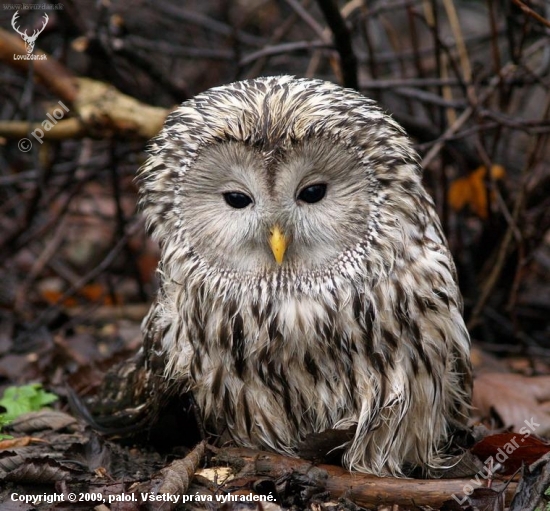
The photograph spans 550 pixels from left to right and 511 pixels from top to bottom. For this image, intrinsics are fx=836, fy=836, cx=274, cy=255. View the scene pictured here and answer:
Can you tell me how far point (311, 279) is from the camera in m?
3.32

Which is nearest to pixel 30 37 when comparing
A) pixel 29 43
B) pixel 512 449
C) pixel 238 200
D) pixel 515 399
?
pixel 29 43

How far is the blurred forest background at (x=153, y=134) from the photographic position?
18.0 ft

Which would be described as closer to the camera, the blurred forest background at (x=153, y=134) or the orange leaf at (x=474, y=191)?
the blurred forest background at (x=153, y=134)

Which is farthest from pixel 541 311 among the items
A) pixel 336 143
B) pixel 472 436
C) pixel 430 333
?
pixel 336 143

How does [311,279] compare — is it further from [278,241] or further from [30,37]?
[30,37]

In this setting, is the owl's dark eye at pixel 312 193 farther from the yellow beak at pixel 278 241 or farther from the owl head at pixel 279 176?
the yellow beak at pixel 278 241

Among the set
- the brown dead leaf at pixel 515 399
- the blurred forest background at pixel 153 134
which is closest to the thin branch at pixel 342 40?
the blurred forest background at pixel 153 134

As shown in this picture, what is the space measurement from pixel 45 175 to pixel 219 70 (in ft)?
9.71

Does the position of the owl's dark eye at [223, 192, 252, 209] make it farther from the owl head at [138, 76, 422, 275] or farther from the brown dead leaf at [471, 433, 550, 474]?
the brown dead leaf at [471, 433, 550, 474]

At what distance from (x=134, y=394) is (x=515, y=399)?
2.10 metres

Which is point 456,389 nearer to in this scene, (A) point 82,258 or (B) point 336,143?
(B) point 336,143

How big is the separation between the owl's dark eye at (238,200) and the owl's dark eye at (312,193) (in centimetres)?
20

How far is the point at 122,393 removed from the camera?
408 cm

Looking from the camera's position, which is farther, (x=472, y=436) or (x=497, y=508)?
(x=472, y=436)
